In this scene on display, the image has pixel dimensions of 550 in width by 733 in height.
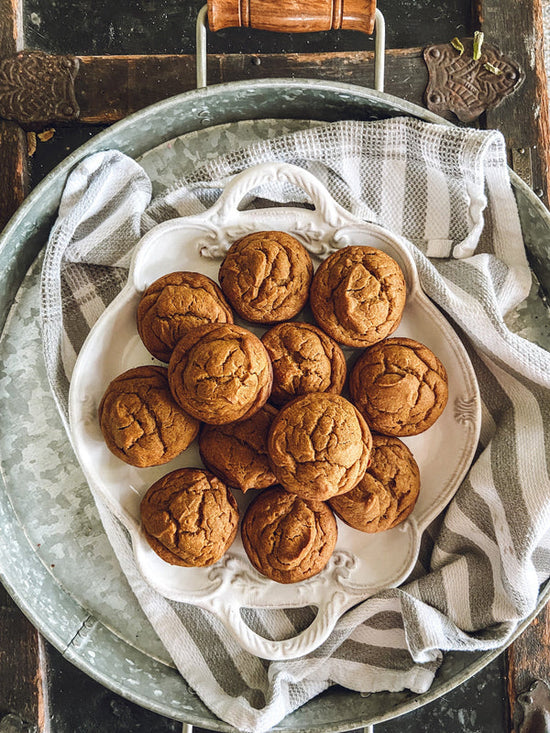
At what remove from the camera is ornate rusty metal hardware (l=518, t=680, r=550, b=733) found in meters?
1.20

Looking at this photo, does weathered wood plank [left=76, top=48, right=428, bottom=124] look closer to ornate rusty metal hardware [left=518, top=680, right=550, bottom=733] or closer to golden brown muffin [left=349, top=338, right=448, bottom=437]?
golden brown muffin [left=349, top=338, right=448, bottom=437]

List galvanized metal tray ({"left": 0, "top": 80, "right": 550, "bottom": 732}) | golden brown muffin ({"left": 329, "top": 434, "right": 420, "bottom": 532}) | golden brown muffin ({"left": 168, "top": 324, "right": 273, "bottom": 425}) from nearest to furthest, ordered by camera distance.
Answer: golden brown muffin ({"left": 168, "top": 324, "right": 273, "bottom": 425}) < golden brown muffin ({"left": 329, "top": 434, "right": 420, "bottom": 532}) < galvanized metal tray ({"left": 0, "top": 80, "right": 550, "bottom": 732})

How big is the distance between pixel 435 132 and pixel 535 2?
35 centimetres

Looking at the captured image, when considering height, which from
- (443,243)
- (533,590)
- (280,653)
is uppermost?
(443,243)

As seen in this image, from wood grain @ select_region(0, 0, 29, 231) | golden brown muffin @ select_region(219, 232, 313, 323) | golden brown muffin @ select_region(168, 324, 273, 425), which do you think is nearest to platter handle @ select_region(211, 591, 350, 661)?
golden brown muffin @ select_region(168, 324, 273, 425)

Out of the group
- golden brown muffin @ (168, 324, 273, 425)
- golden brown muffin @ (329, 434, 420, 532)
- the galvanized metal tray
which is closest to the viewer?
golden brown muffin @ (168, 324, 273, 425)

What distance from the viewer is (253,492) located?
41.9 inches

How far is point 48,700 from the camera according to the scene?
1231mm

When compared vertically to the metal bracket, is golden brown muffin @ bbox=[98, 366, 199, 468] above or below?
below

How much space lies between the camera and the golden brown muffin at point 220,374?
876 mm

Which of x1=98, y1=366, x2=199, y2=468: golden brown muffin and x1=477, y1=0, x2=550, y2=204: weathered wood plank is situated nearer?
x1=98, y1=366, x2=199, y2=468: golden brown muffin

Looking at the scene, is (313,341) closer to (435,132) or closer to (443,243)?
(443,243)

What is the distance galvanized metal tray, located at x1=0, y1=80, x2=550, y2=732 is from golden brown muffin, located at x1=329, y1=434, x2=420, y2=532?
33 centimetres

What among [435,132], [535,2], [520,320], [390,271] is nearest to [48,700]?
[390,271]
